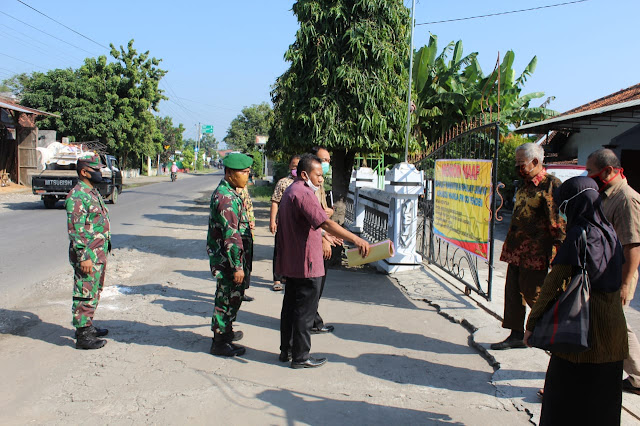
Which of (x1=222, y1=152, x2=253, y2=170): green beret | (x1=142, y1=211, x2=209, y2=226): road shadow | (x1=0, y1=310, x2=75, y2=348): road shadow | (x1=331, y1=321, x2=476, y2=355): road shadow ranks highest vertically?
(x1=222, y1=152, x2=253, y2=170): green beret

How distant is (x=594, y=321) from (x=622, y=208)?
108cm

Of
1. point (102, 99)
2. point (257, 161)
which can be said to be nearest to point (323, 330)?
point (102, 99)

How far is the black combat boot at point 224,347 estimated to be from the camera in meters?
4.21

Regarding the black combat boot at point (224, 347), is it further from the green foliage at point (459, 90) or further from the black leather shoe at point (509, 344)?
the green foliage at point (459, 90)

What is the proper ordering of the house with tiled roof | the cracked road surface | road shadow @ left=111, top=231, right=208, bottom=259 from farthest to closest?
the house with tiled roof
road shadow @ left=111, top=231, right=208, bottom=259
the cracked road surface

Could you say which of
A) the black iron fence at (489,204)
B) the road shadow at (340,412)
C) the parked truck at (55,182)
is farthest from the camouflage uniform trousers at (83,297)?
the parked truck at (55,182)

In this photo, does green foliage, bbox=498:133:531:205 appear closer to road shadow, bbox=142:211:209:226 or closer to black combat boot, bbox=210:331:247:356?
road shadow, bbox=142:211:209:226

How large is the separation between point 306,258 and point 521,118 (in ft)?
54.6

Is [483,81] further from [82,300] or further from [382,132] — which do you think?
[82,300]

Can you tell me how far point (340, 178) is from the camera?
347 inches

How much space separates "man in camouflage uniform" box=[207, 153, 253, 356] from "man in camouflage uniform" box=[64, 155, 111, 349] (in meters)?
1.08

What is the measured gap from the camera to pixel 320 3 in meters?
7.56

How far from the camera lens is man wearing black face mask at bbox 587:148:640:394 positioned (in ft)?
10.3

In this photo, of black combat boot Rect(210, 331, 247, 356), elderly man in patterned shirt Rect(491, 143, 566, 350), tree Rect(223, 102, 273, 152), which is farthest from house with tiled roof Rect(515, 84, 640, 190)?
tree Rect(223, 102, 273, 152)
